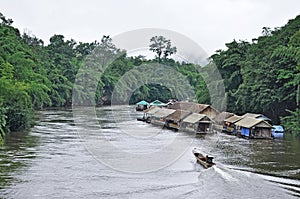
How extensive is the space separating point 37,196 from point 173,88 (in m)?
43.1

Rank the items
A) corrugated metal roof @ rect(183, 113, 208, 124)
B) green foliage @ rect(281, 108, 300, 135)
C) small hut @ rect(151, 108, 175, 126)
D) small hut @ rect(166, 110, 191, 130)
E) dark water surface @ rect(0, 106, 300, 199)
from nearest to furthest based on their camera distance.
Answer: dark water surface @ rect(0, 106, 300, 199)
green foliage @ rect(281, 108, 300, 135)
corrugated metal roof @ rect(183, 113, 208, 124)
small hut @ rect(166, 110, 191, 130)
small hut @ rect(151, 108, 175, 126)

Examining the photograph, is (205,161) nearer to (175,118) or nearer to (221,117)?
(221,117)

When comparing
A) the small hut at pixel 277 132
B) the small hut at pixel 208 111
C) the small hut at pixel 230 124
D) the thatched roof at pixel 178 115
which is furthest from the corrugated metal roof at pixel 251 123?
the thatched roof at pixel 178 115

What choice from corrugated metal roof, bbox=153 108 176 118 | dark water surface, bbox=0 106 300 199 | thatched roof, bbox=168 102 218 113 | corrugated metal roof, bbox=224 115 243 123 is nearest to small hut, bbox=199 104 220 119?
thatched roof, bbox=168 102 218 113

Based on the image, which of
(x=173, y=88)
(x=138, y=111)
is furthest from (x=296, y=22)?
(x=173, y=88)

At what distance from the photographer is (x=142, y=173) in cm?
1507

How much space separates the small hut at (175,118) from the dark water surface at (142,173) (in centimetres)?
500

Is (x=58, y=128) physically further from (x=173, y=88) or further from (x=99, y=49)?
(x=99, y=49)

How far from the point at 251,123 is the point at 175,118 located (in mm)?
6231

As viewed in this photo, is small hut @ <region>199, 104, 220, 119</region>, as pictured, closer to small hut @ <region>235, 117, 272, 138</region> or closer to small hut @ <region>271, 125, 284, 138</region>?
small hut @ <region>235, 117, 272, 138</region>

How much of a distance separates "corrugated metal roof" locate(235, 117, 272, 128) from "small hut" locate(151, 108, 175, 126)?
667cm

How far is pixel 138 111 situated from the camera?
147 feet

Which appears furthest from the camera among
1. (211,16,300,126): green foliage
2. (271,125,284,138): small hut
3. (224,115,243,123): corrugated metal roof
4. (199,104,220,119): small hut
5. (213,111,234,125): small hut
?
(199,104,220,119): small hut

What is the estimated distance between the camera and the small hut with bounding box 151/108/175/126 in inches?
1235
